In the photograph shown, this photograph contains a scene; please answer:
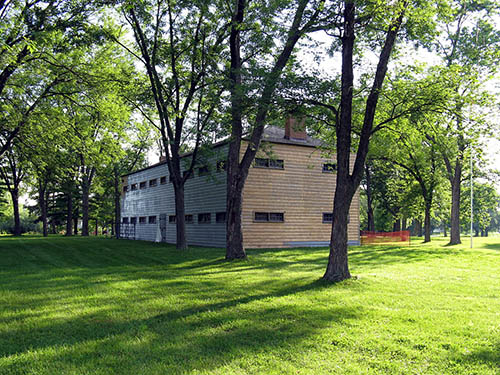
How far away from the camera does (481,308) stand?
7.71m

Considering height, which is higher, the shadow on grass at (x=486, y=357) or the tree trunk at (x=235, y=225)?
the tree trunk at (x=235, y=225)

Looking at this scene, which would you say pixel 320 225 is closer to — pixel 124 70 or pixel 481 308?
pixel 124 70

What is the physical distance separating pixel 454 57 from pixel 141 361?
1172 inches

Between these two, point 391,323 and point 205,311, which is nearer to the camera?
point 391,323

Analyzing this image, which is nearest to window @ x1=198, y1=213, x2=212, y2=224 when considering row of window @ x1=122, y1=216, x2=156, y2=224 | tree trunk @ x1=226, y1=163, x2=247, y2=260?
row of window @ x1=122, y1=216, x2=156, y2=224

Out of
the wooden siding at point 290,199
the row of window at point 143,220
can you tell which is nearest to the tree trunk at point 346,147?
the wooden siding at point 290,199

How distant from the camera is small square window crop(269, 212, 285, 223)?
2401 cm

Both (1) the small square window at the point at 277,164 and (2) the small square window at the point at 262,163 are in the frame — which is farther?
(1) the small square window at the point at 277,164

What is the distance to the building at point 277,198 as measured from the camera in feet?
76.9

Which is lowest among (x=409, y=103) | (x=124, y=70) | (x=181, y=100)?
(x=409, y=103)

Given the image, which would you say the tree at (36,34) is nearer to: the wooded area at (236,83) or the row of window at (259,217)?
the wooded area at (236,83)

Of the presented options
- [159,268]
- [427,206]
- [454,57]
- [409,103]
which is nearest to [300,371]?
[409,103]

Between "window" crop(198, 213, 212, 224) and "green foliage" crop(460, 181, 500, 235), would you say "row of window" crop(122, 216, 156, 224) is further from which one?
"green foliage" crop(460, 181, 500, 235)

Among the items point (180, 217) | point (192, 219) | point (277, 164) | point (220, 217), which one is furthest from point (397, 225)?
point (180, 217)
